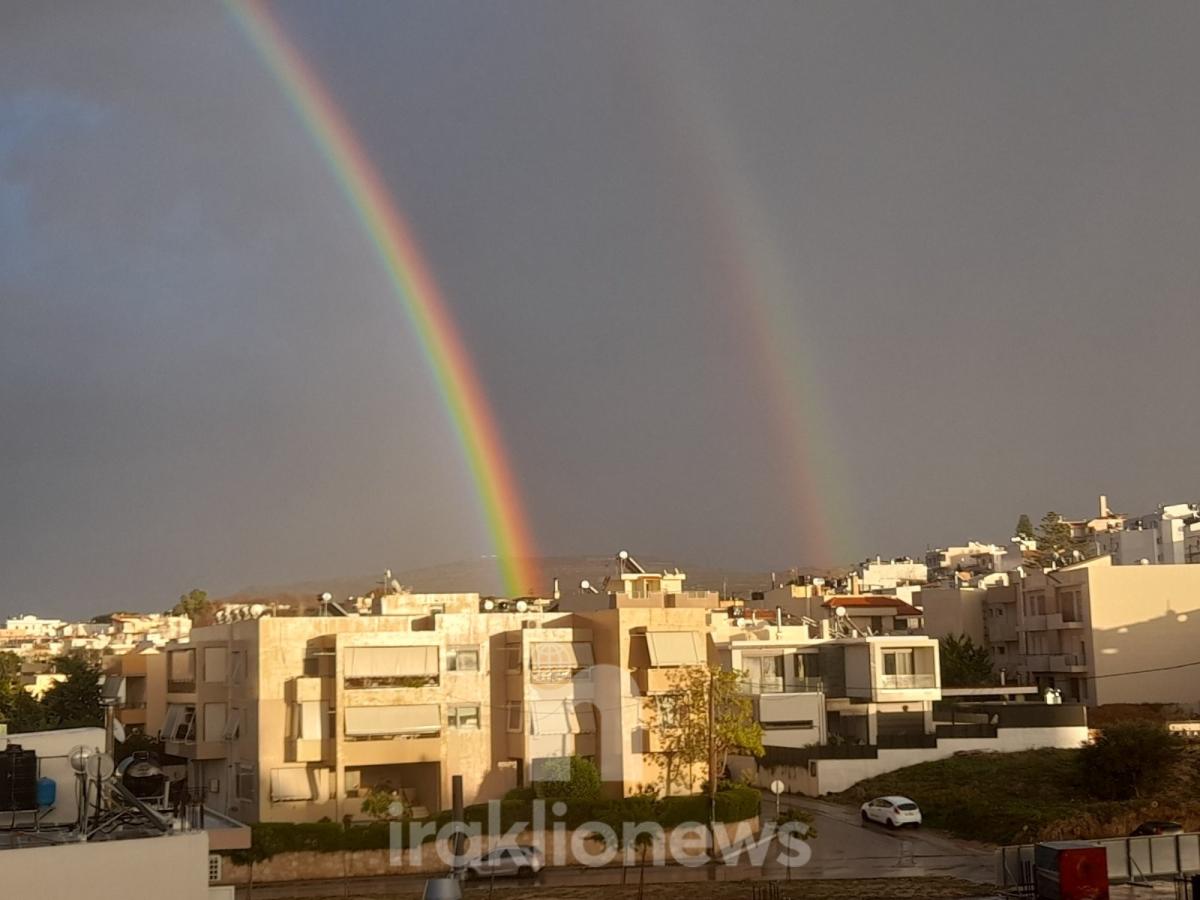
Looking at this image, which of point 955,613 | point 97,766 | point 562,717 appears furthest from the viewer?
point 955,613

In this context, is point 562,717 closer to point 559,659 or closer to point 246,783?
point 559,659

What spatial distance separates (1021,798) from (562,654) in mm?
15769

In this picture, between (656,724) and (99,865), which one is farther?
(656,724)

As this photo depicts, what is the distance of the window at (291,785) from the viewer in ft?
140

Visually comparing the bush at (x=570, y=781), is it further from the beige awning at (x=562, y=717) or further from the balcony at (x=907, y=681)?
the balcony at (x=907, y=681)

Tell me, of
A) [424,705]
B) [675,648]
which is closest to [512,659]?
[424,705]

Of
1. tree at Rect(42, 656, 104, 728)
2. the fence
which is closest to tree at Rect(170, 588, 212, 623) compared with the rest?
tree at Rect(42, 656, 104, 728)

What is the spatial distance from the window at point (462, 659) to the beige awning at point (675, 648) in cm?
604

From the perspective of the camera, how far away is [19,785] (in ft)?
53.5

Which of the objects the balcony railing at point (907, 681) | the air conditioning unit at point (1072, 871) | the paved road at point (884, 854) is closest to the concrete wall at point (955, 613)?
the balcony railing at point (907, 681)

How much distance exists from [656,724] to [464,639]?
727 centimetres

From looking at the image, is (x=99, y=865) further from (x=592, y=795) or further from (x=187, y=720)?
(x=187, y=720)

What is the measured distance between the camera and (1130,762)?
41688 millimetres

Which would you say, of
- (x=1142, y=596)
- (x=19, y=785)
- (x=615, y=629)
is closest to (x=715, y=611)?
(x=1142, y=596)
